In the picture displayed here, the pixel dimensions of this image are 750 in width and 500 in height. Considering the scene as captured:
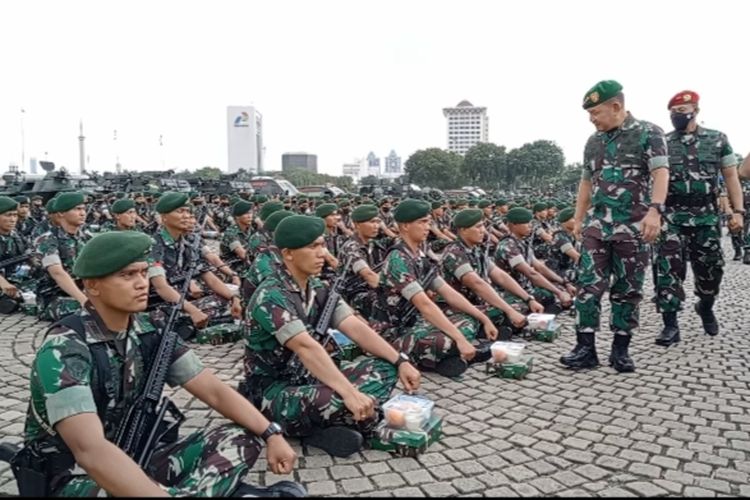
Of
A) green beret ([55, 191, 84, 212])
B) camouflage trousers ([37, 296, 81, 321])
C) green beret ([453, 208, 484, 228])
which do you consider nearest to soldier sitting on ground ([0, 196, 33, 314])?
camouflage trousers ([37, 296, 81, 321])

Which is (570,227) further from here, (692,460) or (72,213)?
(72,213)

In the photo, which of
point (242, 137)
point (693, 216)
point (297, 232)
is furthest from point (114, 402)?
point (242, 137)

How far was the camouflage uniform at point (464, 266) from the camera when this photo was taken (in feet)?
18.5

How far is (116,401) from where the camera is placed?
2605 mm

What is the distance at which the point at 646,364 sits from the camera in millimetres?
5457

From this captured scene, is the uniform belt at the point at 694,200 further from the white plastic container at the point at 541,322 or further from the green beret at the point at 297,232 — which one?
the green beret at the point at 297,232

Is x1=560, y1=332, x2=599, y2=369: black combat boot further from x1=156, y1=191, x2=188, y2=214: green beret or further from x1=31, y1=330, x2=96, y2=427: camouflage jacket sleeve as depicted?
x1=156, y1=191, x2=188, y2=214: green beret

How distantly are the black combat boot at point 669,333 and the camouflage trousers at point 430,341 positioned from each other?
224cm

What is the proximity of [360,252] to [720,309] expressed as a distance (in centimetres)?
521

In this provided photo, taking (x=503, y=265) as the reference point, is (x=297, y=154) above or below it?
above

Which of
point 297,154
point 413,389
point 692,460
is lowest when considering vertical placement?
point 692,460

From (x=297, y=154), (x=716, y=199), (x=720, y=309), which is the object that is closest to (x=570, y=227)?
(x=720, y=309)

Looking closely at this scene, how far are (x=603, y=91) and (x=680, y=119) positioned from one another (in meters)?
Result: 1.66

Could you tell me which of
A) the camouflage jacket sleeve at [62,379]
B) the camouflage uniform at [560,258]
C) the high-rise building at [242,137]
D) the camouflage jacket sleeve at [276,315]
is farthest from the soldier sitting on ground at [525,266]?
the high-rise building at [242,137]
